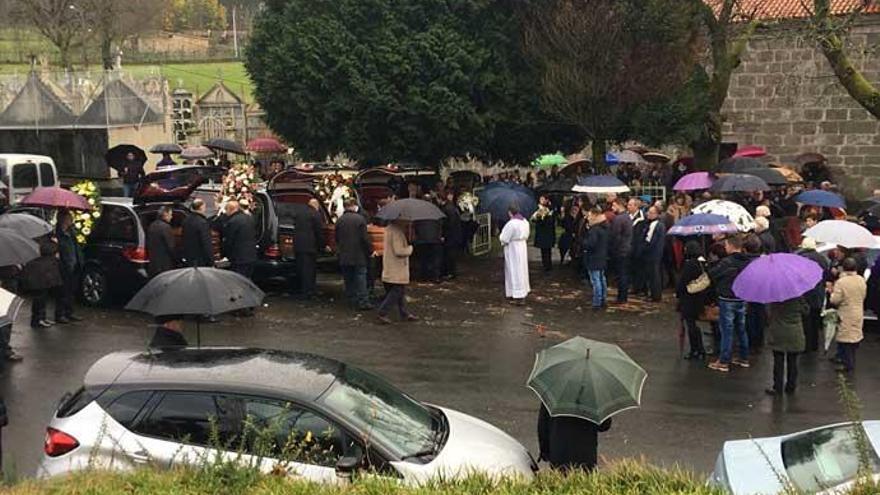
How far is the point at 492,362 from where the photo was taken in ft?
37.5

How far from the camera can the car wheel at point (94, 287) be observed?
14.4 meters

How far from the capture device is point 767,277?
961 centimetres

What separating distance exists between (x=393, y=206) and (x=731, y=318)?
201 inches

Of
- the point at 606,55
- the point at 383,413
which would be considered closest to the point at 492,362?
the point at 383,413

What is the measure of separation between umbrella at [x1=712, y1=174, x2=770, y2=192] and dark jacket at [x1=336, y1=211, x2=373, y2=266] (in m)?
6.58

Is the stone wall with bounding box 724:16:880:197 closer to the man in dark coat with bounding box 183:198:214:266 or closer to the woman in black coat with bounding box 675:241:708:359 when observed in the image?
the woman in black coat with bounding box 675:241:708:359

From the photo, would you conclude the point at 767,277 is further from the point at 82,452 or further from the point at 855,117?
the point at 855,117

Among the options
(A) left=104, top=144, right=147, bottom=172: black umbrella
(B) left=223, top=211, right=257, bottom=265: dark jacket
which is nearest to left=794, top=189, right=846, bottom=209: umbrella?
(B) left=223, top=211, right=257, bottom=265: dark jacket

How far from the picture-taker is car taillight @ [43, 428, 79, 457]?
6.18 meters

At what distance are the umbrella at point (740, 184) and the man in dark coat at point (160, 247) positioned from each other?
947cm

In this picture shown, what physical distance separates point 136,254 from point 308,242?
2648 millimetres

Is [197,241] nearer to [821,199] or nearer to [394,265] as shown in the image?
[394,265]

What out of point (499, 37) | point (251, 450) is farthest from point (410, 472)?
point (499, 37)

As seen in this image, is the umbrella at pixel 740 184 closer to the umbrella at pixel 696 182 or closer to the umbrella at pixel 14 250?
the umbrella at pixel 696 182
